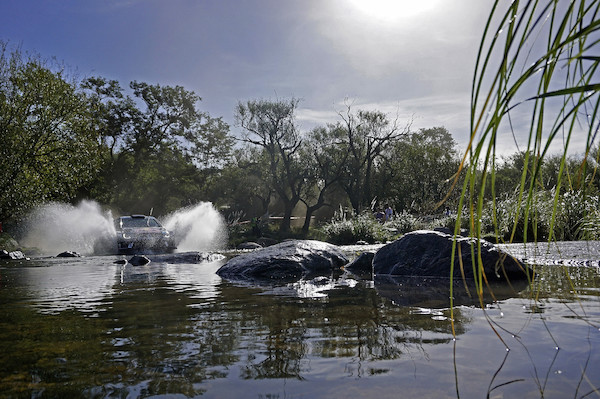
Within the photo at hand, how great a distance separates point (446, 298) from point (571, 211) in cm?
1162

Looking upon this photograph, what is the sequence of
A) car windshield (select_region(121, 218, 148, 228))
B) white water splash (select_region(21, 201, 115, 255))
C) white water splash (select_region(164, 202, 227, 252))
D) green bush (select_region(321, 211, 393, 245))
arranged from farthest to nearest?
white water splash (select_region(21, 201, 115, 255))
white water splash (select_region(164, 202, 227, 252))
green bush (select_region(321, 211, 393, 245))
car windshield (select_region(121, 218, 148, 228))

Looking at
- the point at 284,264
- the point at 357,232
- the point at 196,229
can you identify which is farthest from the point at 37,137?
the point at 284,264

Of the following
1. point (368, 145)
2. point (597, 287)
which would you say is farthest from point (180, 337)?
point (368, 145)

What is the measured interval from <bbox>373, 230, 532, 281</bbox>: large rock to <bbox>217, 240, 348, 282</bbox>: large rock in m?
1.17

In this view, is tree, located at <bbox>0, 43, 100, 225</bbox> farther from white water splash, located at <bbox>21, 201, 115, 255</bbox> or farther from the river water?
the river water

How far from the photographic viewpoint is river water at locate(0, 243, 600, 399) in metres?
2.13

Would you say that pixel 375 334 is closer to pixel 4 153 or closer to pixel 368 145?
pixel 4 153

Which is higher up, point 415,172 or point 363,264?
point 415,172

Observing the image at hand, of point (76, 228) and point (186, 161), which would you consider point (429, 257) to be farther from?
point (186, 161)

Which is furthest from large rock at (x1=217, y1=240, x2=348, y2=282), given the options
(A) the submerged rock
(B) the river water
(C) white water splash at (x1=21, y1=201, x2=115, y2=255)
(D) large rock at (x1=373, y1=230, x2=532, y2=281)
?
(C) white water splash at (x1=21, y1=201, x2=115, y2=255)

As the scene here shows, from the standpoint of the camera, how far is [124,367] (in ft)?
8.26

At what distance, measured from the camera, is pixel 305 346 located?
2.92 meters

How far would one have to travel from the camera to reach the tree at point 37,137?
75.0ft

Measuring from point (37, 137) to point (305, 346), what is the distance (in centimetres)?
2530
